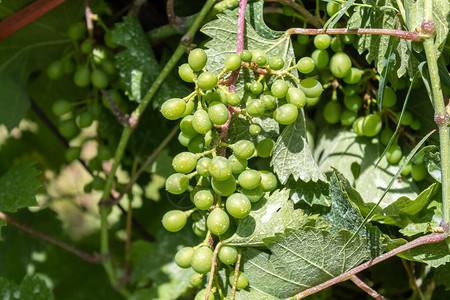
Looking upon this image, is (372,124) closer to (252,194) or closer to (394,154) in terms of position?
(394,154)

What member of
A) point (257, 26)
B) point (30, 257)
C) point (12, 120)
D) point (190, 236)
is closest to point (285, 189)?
point (257, 26)

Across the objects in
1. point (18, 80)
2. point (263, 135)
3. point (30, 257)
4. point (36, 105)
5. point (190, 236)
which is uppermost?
point (263, 135)

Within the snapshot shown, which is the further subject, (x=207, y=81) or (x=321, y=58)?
(x=321, y=58)

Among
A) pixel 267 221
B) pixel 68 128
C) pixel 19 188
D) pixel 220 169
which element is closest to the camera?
pixel 220 169

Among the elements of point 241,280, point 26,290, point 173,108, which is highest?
point 173,108

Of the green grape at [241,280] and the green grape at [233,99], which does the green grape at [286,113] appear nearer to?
the green grape at [233,99]

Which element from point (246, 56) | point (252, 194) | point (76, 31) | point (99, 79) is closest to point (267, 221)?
point (252, 194)

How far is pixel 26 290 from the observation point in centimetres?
107

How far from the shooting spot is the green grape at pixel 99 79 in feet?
3.32

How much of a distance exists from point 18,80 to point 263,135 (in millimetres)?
647

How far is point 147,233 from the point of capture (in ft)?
4.70

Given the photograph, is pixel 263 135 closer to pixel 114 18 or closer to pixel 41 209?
pixel 114 18

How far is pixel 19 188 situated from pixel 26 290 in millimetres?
241

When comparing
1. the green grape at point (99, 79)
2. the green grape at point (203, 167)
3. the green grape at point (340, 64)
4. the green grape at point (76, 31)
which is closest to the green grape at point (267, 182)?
the green grape at point (203, 167)
